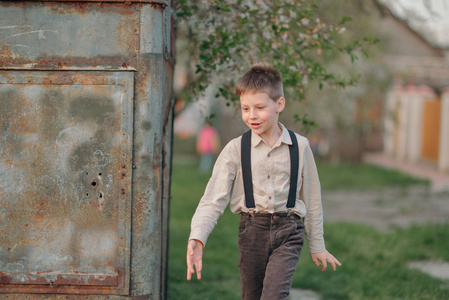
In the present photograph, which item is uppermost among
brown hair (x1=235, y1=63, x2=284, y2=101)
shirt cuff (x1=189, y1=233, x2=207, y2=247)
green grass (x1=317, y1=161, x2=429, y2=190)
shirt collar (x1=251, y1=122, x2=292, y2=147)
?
brown hair (x1=235, y1=63, x2=284, y2=101)

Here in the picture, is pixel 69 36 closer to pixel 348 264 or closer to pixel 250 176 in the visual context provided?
pixel 250 176

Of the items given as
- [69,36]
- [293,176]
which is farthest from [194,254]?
[69,36]

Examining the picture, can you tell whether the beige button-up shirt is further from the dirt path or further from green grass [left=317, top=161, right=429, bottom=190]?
green grass [left=317, top=161, right=429, bottom=190]

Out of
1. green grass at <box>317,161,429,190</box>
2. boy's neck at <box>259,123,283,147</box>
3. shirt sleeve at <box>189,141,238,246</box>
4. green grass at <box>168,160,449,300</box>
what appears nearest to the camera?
shirt sleeve at <box>189,141,238,246</box>

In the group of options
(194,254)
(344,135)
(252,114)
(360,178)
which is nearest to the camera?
(194,254)

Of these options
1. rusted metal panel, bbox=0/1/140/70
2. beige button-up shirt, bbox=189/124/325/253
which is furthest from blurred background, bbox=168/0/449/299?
beige button-up shirt, bbox=189/124/325/253

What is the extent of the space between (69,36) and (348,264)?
4409 mm

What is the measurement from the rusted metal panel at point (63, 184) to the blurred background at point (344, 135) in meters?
1.40

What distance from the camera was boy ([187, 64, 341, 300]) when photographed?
3.35 metres

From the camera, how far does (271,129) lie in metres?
3.44

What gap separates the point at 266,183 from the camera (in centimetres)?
337

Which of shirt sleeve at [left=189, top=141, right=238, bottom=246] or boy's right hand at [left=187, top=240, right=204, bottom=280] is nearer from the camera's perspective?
boy's right hand at [left=187, top=240, right=204, bottom=280]

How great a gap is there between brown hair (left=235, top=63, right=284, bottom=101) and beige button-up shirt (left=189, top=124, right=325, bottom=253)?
0.77ft

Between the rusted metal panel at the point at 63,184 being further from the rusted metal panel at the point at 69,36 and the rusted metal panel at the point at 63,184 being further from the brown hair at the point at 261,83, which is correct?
the brown hair at the point at 261,83
